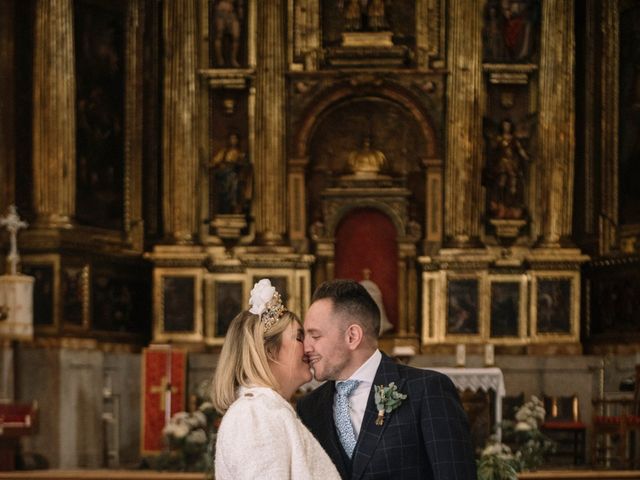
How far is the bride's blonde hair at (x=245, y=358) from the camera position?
5020mm

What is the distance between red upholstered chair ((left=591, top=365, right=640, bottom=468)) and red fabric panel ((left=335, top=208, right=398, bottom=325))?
144 inches

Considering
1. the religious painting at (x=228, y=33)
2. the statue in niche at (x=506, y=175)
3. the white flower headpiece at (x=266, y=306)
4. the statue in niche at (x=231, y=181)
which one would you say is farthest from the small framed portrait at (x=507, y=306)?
the white flower headpiece at (x=266, y=306)

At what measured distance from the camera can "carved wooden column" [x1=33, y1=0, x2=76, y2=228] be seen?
16.9 meters

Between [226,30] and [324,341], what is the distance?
14109 millimetres

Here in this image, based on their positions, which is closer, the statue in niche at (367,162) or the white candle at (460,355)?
the white candle at (460,355)

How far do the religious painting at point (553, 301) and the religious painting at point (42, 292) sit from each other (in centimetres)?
675

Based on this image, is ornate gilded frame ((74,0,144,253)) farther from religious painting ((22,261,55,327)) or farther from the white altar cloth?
Answer: the white altar cloth

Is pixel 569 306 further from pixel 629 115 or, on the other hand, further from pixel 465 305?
pixel 629 115

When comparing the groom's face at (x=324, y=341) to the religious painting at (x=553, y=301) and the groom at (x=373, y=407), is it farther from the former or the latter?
the religious painting at (x=553, y=301)

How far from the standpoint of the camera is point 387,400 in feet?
17.3

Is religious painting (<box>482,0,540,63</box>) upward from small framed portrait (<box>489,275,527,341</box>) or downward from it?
upward

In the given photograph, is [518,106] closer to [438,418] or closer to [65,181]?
[65,181]

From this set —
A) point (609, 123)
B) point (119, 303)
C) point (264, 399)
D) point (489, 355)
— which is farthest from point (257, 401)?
point (609, 123)

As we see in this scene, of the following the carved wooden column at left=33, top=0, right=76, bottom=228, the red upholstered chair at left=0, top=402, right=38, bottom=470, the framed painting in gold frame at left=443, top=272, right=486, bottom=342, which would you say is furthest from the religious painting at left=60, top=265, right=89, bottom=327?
the framed painting in gold frame at left=443, top=272, right=486, bottom=342
